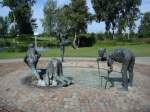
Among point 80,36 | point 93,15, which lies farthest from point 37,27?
point 80,36

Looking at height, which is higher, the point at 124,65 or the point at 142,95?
the point at 124,65

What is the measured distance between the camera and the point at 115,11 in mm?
70875

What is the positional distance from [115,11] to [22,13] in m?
18.9

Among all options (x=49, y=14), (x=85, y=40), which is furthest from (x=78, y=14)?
(x=49, y=14)

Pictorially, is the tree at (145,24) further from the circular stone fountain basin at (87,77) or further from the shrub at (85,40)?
the circular stone fountain basin at (87,77)

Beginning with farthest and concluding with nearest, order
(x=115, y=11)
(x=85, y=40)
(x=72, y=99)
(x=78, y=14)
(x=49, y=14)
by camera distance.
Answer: (x=49, y=14) < (x=115, y=11) < (x=85, y=40) < (x=78, y=14) < (x=72, y=99)

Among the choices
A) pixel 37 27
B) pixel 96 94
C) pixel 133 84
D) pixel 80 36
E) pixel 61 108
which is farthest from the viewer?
pixel 37 27

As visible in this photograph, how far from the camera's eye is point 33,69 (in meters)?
13.9

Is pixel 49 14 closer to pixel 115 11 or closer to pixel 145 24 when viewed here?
pixel 115 11

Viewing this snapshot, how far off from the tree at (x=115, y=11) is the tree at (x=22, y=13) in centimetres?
1348

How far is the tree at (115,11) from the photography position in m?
69.8

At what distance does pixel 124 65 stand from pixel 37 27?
230 feet

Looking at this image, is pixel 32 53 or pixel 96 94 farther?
pixel 32 53

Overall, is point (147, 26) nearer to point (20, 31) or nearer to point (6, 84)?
point (20, 31)
